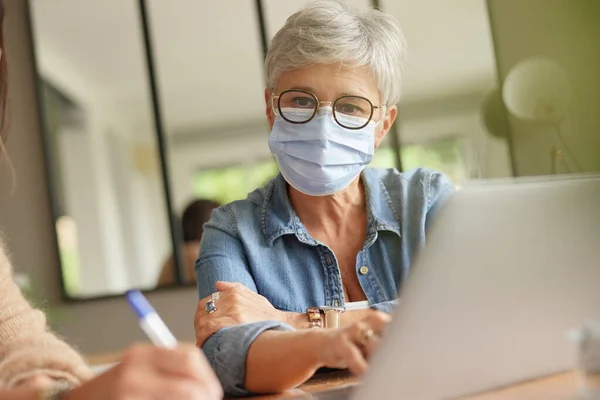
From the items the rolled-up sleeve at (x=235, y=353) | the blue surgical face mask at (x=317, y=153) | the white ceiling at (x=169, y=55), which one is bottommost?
the rolled-up sleeve at (x=235, y=353)

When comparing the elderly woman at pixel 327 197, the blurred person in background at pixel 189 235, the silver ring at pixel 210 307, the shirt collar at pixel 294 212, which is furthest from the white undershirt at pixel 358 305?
the blurred person in background at pixel 189 235

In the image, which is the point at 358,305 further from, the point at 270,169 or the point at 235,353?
the point at 270,169

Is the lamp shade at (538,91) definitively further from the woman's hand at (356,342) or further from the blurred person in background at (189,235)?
the woman's hand at (356,342)

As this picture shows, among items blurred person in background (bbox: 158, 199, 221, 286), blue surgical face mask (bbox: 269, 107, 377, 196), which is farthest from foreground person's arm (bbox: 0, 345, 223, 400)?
blurred person in background (bbox: 158, 199, 221, 286)

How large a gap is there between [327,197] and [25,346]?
69 cm

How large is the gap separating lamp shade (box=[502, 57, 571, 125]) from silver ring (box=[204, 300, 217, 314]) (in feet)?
8.64

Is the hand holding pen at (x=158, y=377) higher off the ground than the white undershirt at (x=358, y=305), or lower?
higher

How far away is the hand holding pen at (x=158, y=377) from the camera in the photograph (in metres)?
0.53

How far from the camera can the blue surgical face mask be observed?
137 centimetres

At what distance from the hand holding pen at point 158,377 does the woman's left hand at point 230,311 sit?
0.54 m

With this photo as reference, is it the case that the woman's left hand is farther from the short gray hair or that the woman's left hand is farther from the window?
the window

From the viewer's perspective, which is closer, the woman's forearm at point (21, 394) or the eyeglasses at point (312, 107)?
the woman's forearm at point (21, 394)

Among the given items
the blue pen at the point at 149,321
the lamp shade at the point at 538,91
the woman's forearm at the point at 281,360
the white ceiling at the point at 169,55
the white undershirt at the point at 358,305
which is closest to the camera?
the blue pen at the point at 149,321

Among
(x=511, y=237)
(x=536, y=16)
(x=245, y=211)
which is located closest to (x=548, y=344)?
(x=511, y=237)
